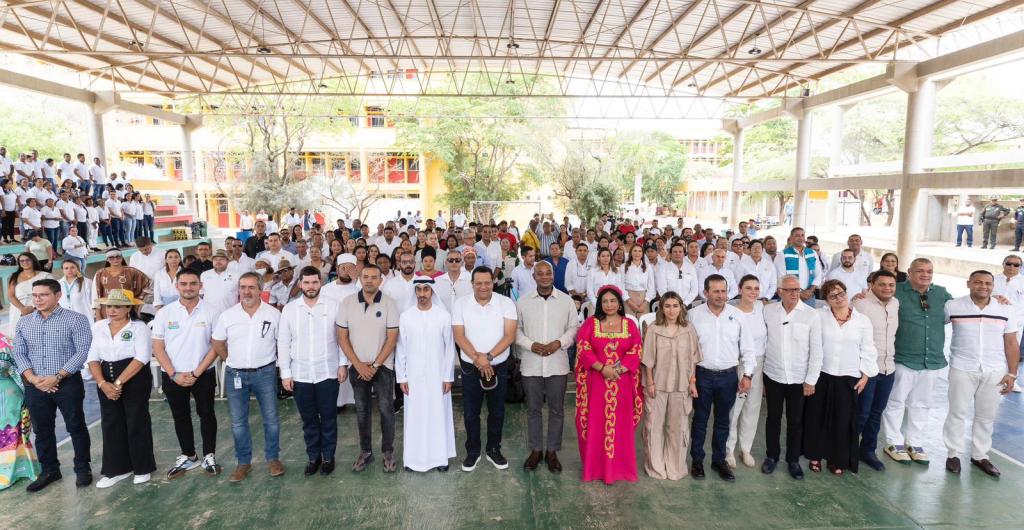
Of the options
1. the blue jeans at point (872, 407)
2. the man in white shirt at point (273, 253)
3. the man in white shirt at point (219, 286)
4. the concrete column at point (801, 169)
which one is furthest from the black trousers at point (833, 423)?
the concrete column at point (801, 169)

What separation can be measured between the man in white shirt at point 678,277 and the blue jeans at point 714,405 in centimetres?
295

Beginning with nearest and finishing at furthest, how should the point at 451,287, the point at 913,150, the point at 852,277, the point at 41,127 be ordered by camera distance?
the point at 451,287, the point at 852,277, the point at 913,150, the point at 41,127

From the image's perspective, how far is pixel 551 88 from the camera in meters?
26.3

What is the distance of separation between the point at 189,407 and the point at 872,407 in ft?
17.1

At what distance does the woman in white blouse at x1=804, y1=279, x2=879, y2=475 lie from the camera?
165 inches

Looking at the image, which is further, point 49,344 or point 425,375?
point 425,375

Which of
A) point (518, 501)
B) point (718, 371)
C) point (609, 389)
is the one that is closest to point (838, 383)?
point (718, 371)

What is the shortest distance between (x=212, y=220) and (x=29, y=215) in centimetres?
2057

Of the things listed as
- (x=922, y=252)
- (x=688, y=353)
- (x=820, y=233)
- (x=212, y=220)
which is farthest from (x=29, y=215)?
(x=820, y=233)

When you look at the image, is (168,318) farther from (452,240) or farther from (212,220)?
(212,220)

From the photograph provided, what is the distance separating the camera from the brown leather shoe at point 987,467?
433 cm

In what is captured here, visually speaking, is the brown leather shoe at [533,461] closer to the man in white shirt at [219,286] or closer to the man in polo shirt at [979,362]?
the man in polo shirt at [979,362]

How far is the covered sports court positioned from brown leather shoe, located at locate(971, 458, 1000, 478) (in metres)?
0.08

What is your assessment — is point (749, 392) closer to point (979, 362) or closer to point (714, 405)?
point (714, 405)
